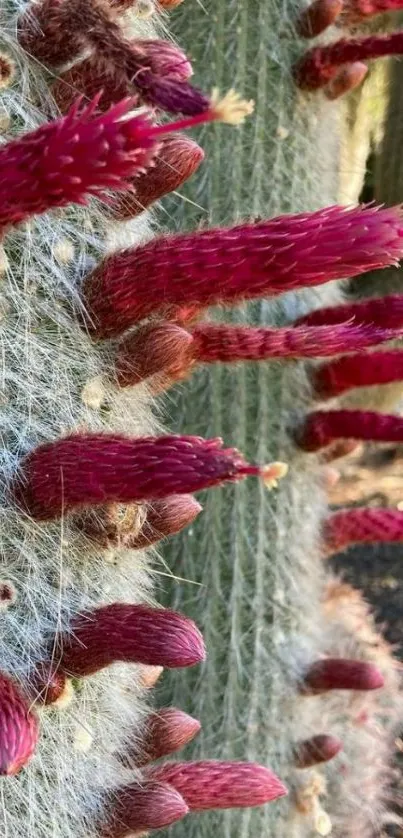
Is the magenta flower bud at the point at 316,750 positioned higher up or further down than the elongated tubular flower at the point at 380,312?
further down

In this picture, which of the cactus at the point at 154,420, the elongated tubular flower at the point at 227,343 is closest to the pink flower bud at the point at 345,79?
the cactus at the point at 154,420

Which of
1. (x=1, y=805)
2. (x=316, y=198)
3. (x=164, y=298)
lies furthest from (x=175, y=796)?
(x=316, y=198)

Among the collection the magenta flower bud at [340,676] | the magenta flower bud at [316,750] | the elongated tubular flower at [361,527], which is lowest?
the magenta flower bud at [316,750]

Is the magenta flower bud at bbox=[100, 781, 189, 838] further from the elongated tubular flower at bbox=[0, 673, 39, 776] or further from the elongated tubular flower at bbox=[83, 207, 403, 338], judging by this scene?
the elongated tubular flower at bbox=[83, 207, 403, 338]

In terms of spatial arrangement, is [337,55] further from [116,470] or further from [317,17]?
[116,470]

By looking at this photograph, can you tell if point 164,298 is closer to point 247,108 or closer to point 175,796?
point 247,108

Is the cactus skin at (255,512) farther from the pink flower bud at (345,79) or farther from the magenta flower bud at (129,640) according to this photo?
the magenta flower bud at (129,640)

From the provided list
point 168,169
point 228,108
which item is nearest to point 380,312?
point 168,169

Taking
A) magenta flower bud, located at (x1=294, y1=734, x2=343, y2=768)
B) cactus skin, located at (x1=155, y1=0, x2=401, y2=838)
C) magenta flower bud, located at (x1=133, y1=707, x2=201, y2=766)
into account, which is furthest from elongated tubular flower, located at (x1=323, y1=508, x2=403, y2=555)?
magenta flower bud, located at (x1=133, y1=707, x2=201, y2=766)
